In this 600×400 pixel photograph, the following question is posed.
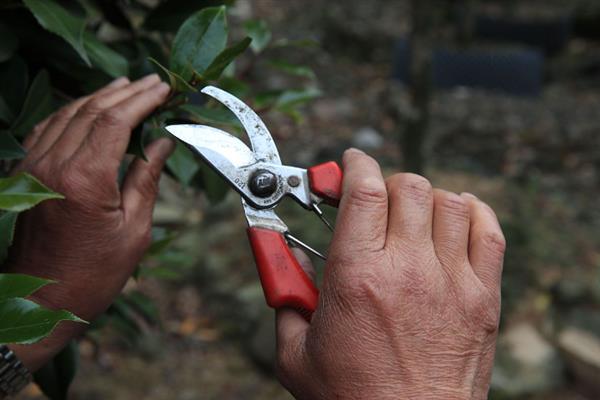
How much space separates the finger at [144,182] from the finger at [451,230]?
0.45 metres

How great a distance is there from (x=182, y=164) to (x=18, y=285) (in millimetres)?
572

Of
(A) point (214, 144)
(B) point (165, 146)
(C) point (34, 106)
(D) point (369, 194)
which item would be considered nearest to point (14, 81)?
(C) point (34, 106)

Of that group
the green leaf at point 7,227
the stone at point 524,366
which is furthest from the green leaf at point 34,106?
the stone at point 524,366

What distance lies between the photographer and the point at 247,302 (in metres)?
3.54

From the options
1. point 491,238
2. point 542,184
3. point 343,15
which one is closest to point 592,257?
point 542,184

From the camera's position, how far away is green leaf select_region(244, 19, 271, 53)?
153 centimetres

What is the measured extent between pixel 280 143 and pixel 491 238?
171 inches

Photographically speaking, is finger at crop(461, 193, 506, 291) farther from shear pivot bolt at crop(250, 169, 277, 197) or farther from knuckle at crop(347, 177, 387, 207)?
shear pivot bolt at crop(250, 169, 277, 197)

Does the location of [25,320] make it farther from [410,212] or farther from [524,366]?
[524,366]

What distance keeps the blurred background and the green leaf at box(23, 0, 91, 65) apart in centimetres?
57

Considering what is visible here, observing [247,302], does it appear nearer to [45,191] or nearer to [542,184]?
[542,184]

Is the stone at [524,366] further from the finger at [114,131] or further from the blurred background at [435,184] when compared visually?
the finger at [114,131]

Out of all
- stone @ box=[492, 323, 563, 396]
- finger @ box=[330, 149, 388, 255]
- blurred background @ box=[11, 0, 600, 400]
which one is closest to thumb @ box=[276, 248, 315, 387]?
finger @ box=[330, 149, 388, 255]

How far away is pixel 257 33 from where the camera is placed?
1549mm
